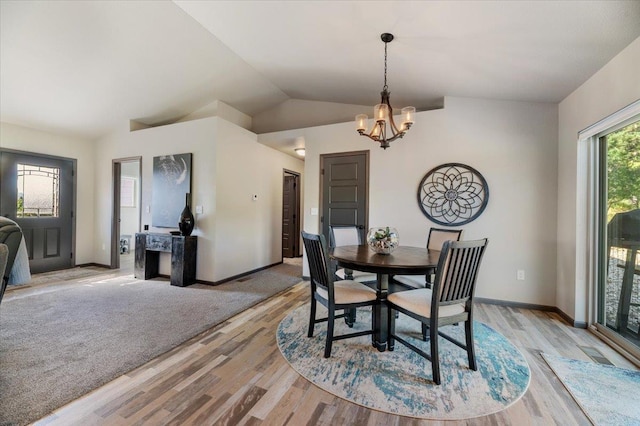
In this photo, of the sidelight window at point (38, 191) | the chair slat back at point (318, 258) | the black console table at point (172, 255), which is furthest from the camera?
the sidelight window at point (38, 191)

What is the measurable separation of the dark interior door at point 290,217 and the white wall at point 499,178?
289cm

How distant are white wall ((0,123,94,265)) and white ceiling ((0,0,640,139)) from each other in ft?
0.97

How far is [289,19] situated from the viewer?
2.43 m

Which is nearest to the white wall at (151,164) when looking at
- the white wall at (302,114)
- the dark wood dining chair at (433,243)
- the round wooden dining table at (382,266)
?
the white wall at (302,114)

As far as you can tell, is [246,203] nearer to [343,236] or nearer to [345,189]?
[345,189]

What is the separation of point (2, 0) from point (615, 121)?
5397mm

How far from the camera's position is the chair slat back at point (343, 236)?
318 centimetres

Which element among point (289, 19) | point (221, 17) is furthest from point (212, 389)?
point (221, 17)

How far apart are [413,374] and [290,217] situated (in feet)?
15.5

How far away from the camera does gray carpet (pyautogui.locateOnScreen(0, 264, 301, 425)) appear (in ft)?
5.42

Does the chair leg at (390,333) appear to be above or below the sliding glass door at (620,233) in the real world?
below

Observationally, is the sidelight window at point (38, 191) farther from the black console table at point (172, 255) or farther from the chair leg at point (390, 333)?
the chair leg at point (390, 333)

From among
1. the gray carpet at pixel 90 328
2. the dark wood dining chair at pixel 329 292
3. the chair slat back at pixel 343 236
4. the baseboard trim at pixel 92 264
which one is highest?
the chair slat back at pixel 343 236

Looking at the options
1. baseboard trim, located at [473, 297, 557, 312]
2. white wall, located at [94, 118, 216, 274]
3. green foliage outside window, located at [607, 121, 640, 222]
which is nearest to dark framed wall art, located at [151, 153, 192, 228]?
white wall, located at [94, 118, 216, 274]
